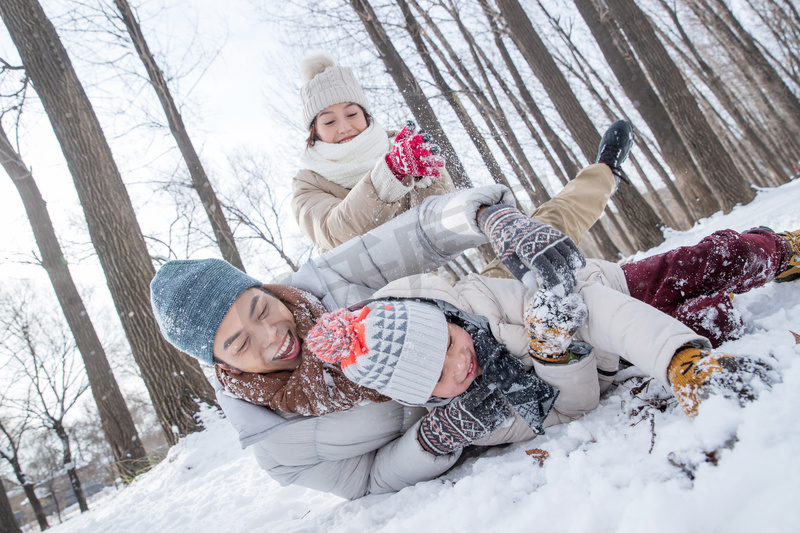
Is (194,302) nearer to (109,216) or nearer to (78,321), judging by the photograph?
(109,216)

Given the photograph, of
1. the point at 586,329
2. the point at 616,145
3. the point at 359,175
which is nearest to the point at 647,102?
the point at 616,145

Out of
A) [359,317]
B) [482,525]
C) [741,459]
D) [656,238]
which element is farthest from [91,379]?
[656,238]

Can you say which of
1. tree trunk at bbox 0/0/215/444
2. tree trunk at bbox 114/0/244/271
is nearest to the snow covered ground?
tree trunk at bbox 0/0/215/444

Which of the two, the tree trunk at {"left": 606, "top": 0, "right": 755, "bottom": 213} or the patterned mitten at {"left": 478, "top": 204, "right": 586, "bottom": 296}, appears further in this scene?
the tree trunk at {"left": 606, "top": 0, "right": 755, "bottom": 213}

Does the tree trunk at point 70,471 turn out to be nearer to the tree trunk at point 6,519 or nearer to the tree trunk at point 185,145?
the tree trunk at point 6,519

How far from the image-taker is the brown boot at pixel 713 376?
0.88 m

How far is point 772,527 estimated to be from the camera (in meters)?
0.59

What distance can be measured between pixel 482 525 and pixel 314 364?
0.84 meters

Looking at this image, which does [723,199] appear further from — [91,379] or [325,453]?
[91,379]

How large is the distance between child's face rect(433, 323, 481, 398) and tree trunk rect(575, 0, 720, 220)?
208 inches

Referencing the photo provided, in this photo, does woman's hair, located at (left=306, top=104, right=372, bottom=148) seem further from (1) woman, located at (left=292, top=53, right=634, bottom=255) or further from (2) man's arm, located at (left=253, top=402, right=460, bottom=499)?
(2) man's arm, located at (left=253, top=402, right=460, bottom=499)

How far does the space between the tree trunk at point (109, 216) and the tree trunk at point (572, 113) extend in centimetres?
562

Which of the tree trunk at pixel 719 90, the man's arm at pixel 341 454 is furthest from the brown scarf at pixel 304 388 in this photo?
the tree trunk at pixel 719 90

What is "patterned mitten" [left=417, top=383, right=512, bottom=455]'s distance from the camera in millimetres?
1479
